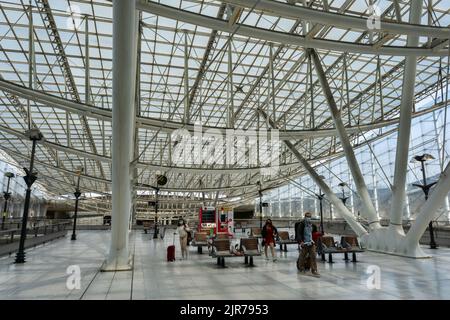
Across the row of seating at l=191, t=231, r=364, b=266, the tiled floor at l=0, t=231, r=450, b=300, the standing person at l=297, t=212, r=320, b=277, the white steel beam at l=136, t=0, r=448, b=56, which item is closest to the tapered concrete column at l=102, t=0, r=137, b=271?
the white steel beam at l=136, t=0, r=448, b=56

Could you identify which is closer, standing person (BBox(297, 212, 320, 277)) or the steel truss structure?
the steel truss structure

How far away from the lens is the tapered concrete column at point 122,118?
22.9ft

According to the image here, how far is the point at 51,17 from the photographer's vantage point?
18.2 m

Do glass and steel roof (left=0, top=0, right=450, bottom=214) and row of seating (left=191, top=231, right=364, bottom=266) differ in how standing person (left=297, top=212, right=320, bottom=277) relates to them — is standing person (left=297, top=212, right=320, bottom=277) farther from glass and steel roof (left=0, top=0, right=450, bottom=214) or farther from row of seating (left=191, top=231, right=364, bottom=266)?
glass and steel roof (left=0, top=0, right=450, bottom=214)

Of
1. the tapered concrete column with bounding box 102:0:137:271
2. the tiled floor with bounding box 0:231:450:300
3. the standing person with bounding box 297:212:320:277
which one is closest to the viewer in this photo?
the tapered concrete column with bounding box 102:0:137:271

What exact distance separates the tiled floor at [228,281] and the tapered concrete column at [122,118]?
97 cm

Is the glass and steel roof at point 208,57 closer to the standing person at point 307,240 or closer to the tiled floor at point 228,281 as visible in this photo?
the tiled floor at point 228,281

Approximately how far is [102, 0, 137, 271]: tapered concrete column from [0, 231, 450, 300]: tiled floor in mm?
971

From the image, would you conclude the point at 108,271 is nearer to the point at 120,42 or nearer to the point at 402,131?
the point at 120,42

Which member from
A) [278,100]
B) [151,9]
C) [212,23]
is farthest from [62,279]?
[278,100]

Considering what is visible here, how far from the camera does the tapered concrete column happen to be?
22.9 feet

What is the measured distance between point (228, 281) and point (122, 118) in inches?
205

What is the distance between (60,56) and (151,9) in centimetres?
1660

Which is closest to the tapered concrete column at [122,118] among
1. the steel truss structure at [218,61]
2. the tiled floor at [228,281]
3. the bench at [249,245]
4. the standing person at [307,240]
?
the steel truss structure at [218,61]
